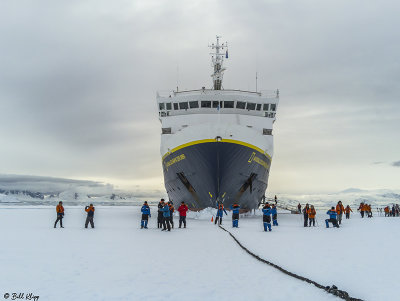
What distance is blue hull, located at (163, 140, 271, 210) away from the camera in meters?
22.4

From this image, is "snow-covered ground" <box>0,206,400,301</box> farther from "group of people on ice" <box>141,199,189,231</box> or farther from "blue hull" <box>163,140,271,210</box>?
"blue hull" <box>163,140,271,210</box>

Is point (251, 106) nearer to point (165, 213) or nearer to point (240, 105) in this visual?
point (240, 105)

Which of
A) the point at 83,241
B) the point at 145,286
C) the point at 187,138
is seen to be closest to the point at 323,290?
the point at 145,286

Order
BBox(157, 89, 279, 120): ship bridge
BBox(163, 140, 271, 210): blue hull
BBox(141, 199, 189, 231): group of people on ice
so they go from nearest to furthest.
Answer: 1. BBox(141, 199, 189, 231): group of people on ice
2. BBox(163, 140, 271, 210): blue hull
3. BBox(157, 89, 279, 120): ship bridge

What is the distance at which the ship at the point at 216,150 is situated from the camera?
22.5m

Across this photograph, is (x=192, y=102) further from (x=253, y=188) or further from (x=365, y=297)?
(x=365, y=297)

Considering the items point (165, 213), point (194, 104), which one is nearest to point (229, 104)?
point (194, 104)

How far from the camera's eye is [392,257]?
28.7ft

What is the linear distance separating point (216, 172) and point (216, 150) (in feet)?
4.64

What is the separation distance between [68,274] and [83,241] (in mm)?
5484

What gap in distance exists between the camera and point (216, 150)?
22.3 meters

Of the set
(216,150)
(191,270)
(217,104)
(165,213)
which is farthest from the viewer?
(217,104)

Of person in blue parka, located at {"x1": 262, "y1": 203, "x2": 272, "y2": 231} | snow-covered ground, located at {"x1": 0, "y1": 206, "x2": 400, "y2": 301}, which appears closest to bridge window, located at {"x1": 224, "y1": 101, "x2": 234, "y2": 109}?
person in blue parka, located at {"x1": 262, "y1": 203, "x2": 272, "y2": 231}

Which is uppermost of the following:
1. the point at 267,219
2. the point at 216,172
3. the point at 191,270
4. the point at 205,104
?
the point at 205,104
